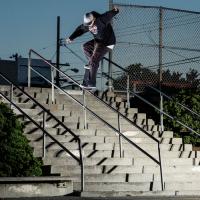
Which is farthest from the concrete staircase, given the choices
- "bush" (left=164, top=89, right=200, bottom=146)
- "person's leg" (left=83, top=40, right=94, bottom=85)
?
"bush" (left=164, top=89, right=200, bottom=146)

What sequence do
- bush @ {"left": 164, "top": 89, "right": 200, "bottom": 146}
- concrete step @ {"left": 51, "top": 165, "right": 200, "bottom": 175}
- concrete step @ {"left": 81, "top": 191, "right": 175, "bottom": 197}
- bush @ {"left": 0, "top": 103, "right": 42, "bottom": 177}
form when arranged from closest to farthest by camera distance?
concrete step @ {"left": 81, "top": 191, "right": 175, "bottom": 197} < bush @ {"left": 0, "top": 103, "right": 42, "bottom": 177} < concrete step @ {"left": 51, "top": 165, "right": 200, "bottom": 175} < bush @ {"left": 164, "top": 89, "right": 200, "bottom": 146}

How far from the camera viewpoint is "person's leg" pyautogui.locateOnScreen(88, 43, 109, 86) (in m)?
15.7

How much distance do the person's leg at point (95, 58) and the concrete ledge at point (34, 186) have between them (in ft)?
18.0

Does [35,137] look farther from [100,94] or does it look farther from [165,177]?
[100,94]

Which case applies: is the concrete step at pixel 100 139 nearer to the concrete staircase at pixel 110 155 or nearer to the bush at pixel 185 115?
the concrete staircase at pixel 110 155

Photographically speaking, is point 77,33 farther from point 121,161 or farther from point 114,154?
point 121,161

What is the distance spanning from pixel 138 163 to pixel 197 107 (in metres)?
4.85

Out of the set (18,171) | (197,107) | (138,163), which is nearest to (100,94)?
(197,107)

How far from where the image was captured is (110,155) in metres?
13.5

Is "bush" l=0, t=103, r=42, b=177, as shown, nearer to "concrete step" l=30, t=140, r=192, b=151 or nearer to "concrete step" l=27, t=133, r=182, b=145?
"concrete step" l=30, t=140, r=192, b=151

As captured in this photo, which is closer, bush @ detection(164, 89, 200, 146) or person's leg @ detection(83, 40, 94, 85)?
person's leg @ detection(83, 40, 94, 85)

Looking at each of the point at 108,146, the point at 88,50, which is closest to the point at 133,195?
the point at 108,146

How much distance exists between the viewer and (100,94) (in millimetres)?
17344

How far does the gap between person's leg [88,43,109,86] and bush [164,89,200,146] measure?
247 cm
